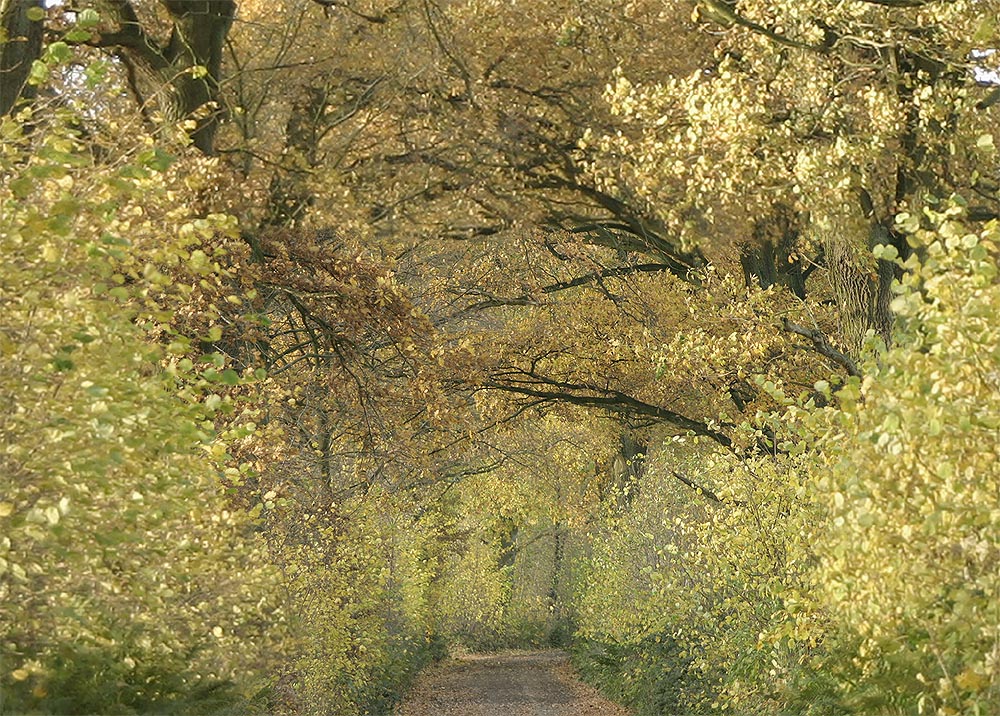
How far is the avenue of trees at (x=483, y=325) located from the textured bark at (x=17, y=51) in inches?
1.5

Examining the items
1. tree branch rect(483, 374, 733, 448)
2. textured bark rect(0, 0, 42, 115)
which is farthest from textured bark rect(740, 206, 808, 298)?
textured bark rect(0, 0, 42, 115)

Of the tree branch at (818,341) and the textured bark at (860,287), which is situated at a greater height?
the textured bark at (860,287)

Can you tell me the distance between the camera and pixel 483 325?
23891mm

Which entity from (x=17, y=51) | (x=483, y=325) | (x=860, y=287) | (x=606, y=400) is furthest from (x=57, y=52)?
(x=483, y=325)

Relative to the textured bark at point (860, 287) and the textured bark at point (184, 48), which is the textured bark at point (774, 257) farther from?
the textured bark at point (184, 48)

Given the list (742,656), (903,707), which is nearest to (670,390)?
(742,656)

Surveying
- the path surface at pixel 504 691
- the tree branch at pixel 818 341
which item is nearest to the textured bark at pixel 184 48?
the tree branch at pixel 818 341

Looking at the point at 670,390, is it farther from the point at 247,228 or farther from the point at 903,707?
the point at 903,707

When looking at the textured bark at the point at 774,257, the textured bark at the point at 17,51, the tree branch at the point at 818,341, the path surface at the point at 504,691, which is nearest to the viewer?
the textured bark at the point at 17,51

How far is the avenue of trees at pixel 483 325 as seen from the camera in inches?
233

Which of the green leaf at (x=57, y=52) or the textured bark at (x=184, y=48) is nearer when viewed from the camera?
the green leaf at (x=57, y=52)

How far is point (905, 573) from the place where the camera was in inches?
250

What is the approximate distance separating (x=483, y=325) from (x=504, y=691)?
1092 cm

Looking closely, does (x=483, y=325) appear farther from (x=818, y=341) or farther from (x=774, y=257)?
(x=818, y=341)
